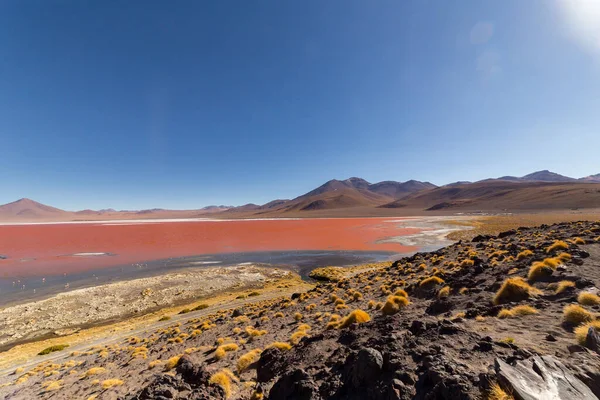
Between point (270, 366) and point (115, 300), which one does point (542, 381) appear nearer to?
point (270, 366)

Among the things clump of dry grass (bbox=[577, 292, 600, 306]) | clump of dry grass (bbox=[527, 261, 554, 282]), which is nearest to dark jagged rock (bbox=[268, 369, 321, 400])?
clump of dry grass (bbox=[577, 292, 600, 306])

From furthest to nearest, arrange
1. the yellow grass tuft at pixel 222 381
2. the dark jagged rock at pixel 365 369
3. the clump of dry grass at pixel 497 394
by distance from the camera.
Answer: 1. the yellow grass tuft at pixel 222 381
2. the dark jagged rock at pixel 365 369
3. the clump of dry grass at pixel 497 394

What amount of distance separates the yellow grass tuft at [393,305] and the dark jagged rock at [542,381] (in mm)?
6953

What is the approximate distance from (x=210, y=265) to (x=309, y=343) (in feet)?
111

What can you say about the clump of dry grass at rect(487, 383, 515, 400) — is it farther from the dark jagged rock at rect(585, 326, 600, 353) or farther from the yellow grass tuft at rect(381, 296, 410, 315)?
the yellow grass tuft at rect(381, 296, 410, 315)

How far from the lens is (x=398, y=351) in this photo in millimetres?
5012

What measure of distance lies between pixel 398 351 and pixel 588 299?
20.0ft

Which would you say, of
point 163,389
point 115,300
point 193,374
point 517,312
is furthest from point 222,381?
point 115,300

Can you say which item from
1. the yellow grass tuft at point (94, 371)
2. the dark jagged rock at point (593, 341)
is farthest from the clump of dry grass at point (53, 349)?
the dark jagged rock at point (593, 341)

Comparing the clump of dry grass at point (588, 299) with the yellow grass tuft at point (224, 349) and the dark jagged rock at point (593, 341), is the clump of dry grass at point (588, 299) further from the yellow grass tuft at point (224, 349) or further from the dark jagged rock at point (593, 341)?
the yellow grass tuft at point (224, 349)

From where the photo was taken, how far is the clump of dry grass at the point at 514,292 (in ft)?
27.2

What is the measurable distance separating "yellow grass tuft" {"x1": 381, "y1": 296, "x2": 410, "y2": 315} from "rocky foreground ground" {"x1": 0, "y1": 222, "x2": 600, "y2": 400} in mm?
48

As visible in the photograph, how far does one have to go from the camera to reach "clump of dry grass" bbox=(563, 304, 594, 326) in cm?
582

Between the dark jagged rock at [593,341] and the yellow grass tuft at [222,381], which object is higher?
the dark jagged rock at [593,341]
